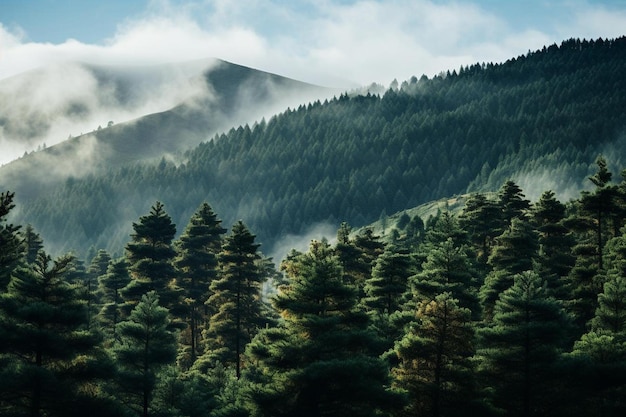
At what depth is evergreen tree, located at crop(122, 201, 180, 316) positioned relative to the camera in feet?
152

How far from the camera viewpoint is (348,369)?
25234 millimetres

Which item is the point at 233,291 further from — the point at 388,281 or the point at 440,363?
Result: the point at 440,363

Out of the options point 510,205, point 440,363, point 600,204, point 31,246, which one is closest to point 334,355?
point 440,363

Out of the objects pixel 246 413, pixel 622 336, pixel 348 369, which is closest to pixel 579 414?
pixel 622 336

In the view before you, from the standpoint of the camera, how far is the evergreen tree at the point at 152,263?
152ft

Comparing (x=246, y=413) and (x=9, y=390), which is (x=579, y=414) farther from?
(x=9, y=390)

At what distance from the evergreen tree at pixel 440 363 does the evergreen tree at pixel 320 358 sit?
6.42 feet

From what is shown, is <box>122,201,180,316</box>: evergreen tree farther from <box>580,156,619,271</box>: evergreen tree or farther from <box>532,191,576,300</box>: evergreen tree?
<box>580,156,619,271</box>: evergreen tree

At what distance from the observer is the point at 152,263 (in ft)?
156

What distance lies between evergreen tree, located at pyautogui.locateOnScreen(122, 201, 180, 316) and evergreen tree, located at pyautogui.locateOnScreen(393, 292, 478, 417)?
943 inches

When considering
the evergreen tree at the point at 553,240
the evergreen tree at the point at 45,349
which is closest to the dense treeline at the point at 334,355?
the evergreen tree at the point at 45,349

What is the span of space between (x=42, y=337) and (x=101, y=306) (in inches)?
1379

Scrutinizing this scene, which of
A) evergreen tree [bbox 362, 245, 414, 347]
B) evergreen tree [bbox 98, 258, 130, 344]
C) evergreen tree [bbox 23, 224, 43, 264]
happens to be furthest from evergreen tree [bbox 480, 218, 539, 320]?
evergreen tree [bbox 23, 224, 43, 264]

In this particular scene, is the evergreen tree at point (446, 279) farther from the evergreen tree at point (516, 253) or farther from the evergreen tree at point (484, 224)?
the evergreen tree at point (484, 224)
